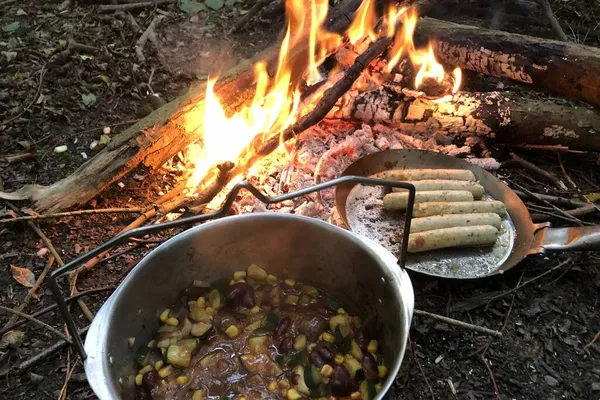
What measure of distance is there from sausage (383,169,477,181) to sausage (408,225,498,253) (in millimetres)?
510

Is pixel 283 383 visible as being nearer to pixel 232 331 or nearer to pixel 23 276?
pixel 232 331

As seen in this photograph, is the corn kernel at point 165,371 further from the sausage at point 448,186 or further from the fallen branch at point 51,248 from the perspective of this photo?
the sausage at point 448,186

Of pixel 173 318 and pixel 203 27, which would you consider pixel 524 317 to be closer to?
pixel 173 318

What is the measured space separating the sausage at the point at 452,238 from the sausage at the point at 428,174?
51 centimetres

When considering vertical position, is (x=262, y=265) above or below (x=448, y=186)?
above

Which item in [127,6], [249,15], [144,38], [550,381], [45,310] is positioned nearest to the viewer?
[550,381]

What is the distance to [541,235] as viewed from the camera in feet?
10.8

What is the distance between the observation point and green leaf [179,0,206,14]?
5.98m

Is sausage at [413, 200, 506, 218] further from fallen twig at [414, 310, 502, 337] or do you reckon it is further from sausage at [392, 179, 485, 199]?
fallen twig at [414, 310, 502, 337]

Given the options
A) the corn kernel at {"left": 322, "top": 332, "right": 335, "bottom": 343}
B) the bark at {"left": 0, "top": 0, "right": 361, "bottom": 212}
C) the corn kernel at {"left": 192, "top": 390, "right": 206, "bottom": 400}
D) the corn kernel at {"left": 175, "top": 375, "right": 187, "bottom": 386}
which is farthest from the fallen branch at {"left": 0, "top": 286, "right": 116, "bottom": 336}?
the corn kernel at {"left": 322, "top": 332, "right": 335, "bottom": 343}

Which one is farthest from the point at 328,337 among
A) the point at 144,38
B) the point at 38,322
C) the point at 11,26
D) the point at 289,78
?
the point at 11,26

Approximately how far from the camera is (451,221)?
3336 millimetres

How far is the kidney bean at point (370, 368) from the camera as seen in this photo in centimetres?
211

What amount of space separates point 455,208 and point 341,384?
1.83 meters
